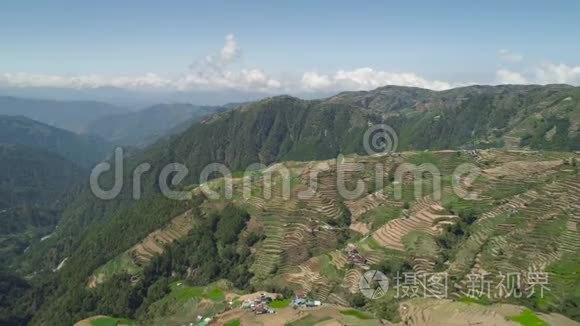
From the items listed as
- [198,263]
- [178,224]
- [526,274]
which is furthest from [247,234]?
[526,274]

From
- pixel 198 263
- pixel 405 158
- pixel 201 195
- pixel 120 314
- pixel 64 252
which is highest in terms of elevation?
pixel 405 158

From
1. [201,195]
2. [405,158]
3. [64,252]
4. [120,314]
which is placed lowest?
[64,252]

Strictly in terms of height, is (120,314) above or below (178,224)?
below

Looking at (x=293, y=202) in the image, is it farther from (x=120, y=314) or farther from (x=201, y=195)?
(x=120, y=314)

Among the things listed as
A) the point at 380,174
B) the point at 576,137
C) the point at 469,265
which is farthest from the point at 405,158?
the point at 576,137

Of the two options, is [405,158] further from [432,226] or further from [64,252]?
[64,252]

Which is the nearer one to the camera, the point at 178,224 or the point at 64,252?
the point at 178,224

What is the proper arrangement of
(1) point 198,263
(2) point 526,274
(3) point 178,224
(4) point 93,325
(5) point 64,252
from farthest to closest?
(5) point 64,252 < (3) point 178,224 < (1) point 198,263 < (4) point 93,325 < (2) point 526,274

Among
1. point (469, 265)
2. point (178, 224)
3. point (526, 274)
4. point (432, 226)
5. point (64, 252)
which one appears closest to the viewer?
point (526, 274)

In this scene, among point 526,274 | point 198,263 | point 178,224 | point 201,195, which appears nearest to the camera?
point 526,274
